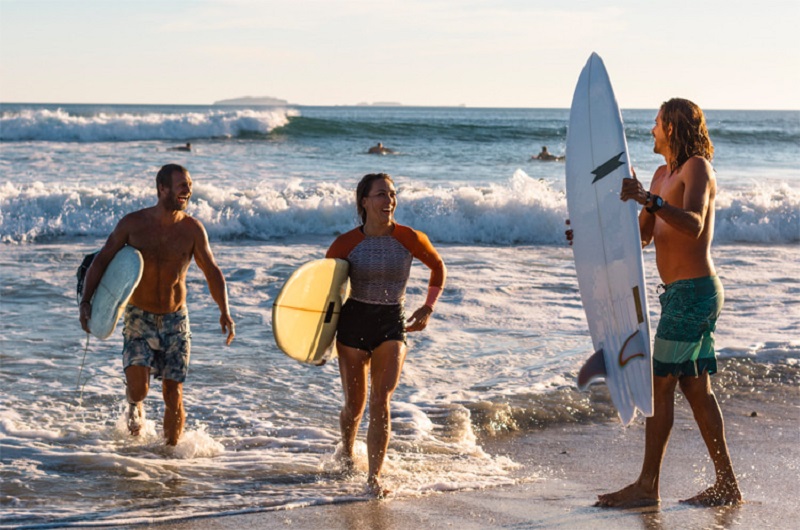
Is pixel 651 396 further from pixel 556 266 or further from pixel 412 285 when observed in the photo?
pixel 556 266

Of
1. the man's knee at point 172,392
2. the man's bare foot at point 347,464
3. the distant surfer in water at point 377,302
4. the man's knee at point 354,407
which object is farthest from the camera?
the man's knee at point 172,392

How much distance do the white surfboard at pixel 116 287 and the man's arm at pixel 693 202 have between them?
2.61 metres

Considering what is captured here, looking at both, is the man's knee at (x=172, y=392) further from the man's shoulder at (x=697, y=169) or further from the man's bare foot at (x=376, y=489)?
the man's shoulder at (x=697, y=169)

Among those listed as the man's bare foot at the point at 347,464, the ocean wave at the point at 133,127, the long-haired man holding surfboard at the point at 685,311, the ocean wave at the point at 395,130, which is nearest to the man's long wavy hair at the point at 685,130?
the long-haired man holding surfboard at the point at 685,311

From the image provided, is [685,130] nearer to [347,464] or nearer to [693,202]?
[693,202]

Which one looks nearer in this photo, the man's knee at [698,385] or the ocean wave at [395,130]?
the man's knee at [698,385]

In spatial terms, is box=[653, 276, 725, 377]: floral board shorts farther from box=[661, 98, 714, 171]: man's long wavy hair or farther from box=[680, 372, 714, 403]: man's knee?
box=[661, 98, 714, 171]: man's long wavy hair

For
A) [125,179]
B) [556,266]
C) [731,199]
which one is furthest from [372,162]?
[556,266]

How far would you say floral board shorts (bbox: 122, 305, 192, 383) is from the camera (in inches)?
201

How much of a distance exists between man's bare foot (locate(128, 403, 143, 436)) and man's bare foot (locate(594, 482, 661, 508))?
2.53 meters

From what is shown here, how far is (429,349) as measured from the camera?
7828mm

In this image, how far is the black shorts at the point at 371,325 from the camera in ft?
15.2

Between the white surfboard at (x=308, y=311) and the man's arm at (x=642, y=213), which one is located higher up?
the man's arm at (x=642, y=213)

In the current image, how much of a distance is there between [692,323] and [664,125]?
0.87m
